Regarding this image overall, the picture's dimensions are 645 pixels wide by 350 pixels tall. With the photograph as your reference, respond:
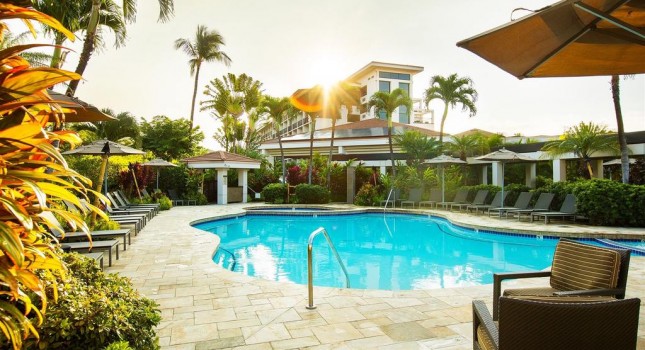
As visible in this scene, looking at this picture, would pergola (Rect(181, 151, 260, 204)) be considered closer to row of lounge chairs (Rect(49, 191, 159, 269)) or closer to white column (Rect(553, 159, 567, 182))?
row of lounge chairs (Rect(49, 191, 159, 269))

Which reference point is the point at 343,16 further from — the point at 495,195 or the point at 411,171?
the point at 411,171

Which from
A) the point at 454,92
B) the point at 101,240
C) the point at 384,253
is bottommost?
the point at 384,253

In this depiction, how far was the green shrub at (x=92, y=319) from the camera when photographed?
78.3 inches

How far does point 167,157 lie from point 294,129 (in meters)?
26.1

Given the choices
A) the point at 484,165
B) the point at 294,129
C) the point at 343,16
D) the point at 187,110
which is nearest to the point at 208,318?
the point at 343,16

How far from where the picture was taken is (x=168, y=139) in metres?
26.2

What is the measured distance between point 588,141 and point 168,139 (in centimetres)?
2357

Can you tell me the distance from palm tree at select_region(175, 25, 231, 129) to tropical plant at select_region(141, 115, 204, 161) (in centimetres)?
91

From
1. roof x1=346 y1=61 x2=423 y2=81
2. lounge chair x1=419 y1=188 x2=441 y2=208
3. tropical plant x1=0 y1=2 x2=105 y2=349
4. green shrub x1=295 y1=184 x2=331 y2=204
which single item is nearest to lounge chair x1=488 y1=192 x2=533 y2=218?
lounge chair x1=419 y1=188 x2=441 y2=208

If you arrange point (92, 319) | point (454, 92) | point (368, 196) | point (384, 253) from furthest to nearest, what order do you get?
point (454, 92), point (368, 196), point (384, 253), point (92, 319)

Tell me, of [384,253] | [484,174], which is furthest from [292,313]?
[484,174]

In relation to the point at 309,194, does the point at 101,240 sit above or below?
below

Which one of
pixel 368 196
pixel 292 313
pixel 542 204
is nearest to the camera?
pixel 292 313

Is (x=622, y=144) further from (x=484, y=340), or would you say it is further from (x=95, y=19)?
(x=95, y=19)
